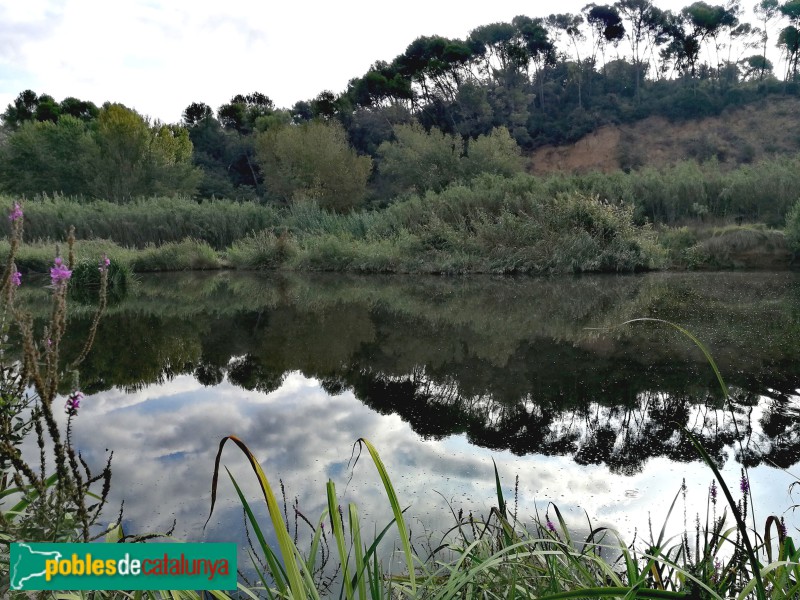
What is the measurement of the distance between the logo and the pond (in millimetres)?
1114

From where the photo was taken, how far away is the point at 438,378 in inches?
208

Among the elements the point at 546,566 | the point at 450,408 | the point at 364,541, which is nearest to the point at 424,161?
the point at 450,408

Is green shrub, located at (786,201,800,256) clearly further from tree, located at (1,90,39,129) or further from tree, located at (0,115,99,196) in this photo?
tree, located at (1,90,39,129)

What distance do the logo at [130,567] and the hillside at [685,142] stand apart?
31224 millimetres

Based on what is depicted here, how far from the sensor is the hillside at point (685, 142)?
3070 centimetres

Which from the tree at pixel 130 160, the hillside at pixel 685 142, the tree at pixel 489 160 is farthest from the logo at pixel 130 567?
the tree at pixel 130 160

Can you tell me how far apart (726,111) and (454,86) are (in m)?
17.0

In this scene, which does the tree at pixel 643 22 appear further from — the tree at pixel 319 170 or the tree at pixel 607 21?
the tree at pixel 319 170

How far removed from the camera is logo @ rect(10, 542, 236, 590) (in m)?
1.04

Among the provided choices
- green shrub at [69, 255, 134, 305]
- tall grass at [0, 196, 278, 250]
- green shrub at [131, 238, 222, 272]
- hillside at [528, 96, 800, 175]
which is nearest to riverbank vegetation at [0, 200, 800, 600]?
green shrub at [69, 255, 134, 305]

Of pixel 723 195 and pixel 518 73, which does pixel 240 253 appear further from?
pixel 518 73

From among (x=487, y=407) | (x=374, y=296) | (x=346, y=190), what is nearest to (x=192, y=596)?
(x=487, y=407)

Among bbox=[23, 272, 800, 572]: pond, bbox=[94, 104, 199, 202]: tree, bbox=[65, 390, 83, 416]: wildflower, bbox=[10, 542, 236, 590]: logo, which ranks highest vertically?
bbox=[94, 104, 199, 202]: tree

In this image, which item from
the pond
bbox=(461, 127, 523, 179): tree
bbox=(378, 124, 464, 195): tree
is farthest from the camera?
bbox=(378, 124, 464, 195): tree
